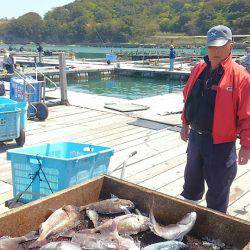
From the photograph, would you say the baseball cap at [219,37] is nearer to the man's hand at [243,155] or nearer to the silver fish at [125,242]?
the man's hand at [243,155]

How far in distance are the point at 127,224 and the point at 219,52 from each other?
1.52 metres

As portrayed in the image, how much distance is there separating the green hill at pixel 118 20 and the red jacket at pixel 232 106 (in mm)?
109020

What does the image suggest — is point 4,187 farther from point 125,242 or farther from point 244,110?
point 244,110

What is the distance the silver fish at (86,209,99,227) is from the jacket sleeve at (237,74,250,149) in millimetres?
1305

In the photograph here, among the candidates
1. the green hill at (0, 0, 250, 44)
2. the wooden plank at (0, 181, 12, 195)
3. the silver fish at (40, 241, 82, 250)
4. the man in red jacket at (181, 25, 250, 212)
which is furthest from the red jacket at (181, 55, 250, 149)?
the green hill at (0, 0, 250, 44)

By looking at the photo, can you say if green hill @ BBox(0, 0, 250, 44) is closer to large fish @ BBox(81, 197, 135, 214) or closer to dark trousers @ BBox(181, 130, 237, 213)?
dark trousers @ BBox(181, 130, 237, 213)

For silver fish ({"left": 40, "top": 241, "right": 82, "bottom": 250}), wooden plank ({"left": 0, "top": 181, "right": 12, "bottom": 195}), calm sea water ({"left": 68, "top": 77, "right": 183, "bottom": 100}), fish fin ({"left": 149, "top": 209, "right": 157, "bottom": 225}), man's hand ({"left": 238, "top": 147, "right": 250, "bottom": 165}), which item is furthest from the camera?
calm sea water ({"left": 68, "top": 77, "right": 183, "bottom": 100})

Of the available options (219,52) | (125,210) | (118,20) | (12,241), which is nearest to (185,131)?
(219,52)

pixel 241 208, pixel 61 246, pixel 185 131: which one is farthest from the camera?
pixel 241 208

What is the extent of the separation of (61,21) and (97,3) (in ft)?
51.7

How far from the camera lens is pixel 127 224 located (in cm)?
264

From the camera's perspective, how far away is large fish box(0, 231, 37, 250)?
2345 millimetres

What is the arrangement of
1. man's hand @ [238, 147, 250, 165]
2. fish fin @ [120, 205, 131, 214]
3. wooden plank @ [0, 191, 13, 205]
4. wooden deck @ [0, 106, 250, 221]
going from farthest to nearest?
wooden deck @ [0, 106, 250, 221], wooden plank @ [0, 191, 13, 205], man's hand @ [238, 147, 250, 165], fish fin @ [120, 205, 131, 214]

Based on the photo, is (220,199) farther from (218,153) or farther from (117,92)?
(117,92)
